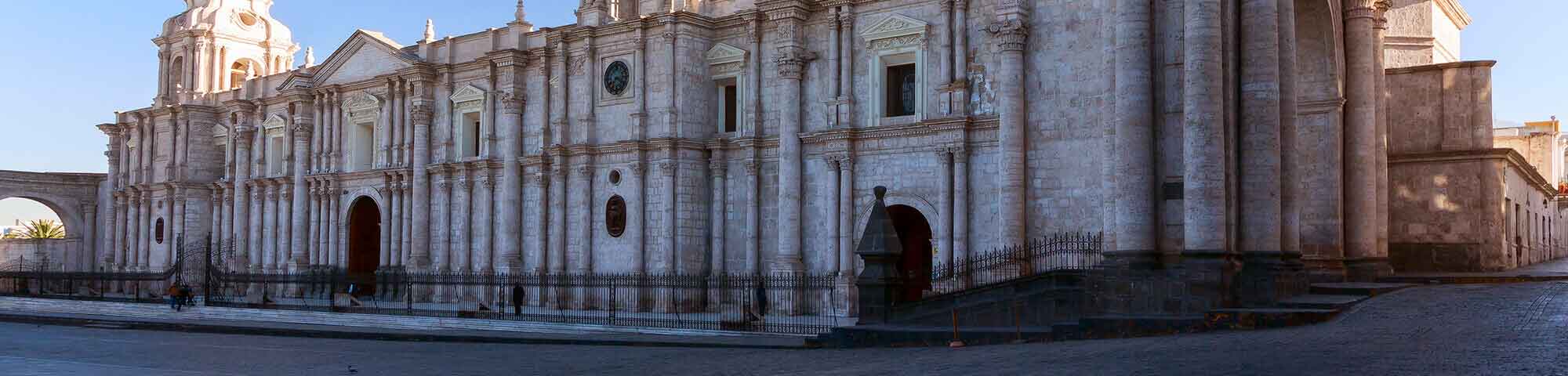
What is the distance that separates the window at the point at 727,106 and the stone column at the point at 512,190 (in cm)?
594

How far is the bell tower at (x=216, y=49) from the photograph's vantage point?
45500mm

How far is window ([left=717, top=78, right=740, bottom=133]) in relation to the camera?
3030 centimetres

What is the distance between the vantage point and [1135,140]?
59.9ft

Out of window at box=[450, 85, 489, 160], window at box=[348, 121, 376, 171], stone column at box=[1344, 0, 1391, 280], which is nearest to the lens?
stone column at box=[1344, 0, 1391, 280]

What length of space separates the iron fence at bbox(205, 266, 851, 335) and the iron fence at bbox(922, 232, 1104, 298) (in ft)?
7.30

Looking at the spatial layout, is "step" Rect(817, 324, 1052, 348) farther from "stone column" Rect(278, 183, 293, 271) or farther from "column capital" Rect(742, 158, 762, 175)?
"stone column" Rect(278, 183, 293, 271)

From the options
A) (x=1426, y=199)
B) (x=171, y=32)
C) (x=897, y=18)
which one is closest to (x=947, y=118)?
(x=897, y=18)

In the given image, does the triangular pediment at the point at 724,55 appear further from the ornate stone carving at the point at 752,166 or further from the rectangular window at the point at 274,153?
the rectangular window at the point at 274,153

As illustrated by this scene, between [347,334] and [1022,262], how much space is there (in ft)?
39.3

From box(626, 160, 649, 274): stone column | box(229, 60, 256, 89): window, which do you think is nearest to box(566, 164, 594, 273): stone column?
box(626, 160, 649, 274): stone column

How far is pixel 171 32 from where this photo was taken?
46938 mm

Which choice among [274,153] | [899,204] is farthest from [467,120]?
[899,204]

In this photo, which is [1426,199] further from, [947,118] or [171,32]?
[171,32]

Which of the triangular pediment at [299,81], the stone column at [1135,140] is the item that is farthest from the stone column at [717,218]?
the triangular pediment at [299,81]
